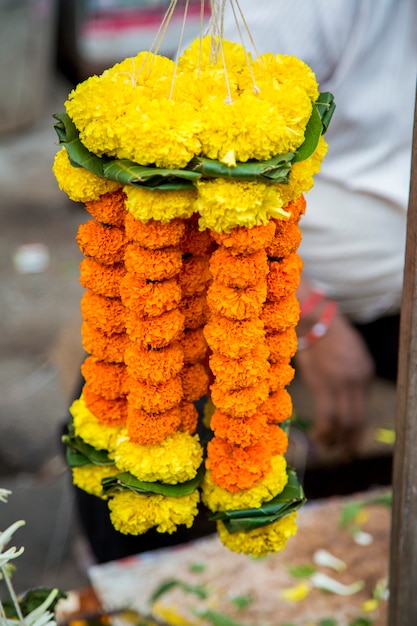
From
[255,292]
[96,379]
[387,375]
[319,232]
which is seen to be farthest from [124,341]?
[387,375]

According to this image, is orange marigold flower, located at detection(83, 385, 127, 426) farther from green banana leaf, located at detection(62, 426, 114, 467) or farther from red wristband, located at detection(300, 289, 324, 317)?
red wristband, located at detection(300, 289, 324, 317)

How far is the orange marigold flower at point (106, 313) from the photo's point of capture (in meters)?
1.10

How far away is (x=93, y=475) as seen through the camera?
120 centimetres

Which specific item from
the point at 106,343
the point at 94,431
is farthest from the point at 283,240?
the point at 94,431

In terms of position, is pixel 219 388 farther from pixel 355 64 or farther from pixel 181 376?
pixel 355 64

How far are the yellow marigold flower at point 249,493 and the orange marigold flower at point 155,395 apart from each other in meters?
0.13

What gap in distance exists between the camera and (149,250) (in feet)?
3.33

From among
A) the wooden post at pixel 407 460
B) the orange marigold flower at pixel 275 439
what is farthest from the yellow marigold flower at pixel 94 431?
the wooden post at pixel 407 460

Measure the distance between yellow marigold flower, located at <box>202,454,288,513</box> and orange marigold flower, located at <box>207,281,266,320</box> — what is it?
232 mm

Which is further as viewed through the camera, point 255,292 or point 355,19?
point 355,19

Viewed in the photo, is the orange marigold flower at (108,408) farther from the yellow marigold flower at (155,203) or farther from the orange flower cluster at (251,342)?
the yellow marigold flower at (155,203)

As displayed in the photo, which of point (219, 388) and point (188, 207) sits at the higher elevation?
point (188, 207)

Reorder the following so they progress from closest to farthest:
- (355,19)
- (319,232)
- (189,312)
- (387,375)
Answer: (189,312), (355,19), (319,232), (387,375)

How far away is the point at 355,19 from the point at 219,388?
1.12 metres
